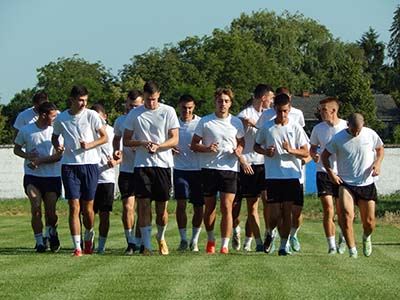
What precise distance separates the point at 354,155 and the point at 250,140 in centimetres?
230

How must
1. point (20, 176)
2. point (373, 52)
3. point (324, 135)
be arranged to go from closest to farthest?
point (324, 135) < point (20, 176) < point (373, 52)

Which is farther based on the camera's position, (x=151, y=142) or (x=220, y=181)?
(x=220, y=181)

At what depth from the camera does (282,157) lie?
Answer: 16.1 meters

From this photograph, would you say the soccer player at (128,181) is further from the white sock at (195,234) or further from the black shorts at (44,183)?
the black shorts at (44,183)

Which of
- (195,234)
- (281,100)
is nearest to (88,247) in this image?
(195,234)

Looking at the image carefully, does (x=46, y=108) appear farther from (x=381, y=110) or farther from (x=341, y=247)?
(x=381, y=110)

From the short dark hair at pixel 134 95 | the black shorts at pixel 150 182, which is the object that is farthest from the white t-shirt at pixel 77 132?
the short dark hair at pixel 134 95

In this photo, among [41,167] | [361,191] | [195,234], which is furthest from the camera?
[195,234]

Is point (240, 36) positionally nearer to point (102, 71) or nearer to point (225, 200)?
point (102, 71)

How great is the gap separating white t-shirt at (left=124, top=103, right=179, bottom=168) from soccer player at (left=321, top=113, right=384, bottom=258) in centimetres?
225

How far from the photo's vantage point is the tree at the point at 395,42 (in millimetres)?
107675

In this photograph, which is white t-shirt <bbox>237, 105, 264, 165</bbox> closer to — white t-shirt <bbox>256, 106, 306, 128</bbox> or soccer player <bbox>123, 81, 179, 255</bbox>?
white t-shirt <bbox>256, 106, 306, 128</bbox>

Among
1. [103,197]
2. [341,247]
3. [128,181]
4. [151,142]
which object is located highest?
[151,142]

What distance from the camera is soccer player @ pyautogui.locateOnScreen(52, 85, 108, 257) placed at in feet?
51.6
